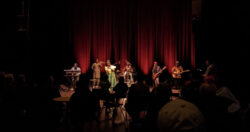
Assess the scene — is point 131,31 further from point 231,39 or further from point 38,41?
point 231,39

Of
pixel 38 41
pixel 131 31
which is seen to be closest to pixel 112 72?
pixel 131 31

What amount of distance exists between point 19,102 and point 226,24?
648cm

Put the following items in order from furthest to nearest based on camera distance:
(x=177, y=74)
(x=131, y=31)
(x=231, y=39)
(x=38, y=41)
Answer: (x=131, y=31)
(x=38, y=41)
(x=177, y=74)
(x=231, y=39)

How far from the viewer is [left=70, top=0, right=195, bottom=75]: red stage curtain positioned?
523 inches

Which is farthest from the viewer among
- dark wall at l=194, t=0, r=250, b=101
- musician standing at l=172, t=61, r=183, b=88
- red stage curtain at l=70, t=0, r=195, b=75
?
red stage curtain at l=70, t=0, r=195, b=75

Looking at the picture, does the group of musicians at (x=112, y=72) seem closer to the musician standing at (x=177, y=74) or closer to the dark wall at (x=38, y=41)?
the musician standing at (x=177, y=74)

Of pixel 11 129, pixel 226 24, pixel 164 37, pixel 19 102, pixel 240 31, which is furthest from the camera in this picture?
pixel 164 37

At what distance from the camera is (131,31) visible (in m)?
13.9

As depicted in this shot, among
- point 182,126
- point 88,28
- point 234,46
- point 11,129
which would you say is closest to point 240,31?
point 234,46

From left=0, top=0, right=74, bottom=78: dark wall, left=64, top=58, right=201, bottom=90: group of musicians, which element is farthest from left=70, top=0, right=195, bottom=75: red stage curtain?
left=64, top=58, right=201, bottom=90: group of musicians

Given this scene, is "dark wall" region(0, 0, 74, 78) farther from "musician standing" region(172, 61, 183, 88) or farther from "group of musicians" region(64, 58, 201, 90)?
"musician standing" region(172, 61, 183, 88)

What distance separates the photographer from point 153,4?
13570 mm

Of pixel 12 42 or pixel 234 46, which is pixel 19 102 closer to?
pixel 234 46

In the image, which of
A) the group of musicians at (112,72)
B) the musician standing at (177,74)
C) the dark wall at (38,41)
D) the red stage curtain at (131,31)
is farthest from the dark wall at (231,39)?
the dark wall at (38,41)
